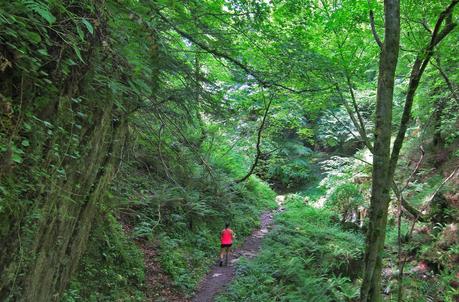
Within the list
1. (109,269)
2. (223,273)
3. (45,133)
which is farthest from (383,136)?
(223,273)

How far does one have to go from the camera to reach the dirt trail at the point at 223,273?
27.5 ft

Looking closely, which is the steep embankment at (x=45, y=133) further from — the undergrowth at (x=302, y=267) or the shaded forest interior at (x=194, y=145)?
the undergrowth at (x=302, y=267)

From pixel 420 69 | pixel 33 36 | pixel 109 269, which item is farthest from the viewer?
pixel 109 269

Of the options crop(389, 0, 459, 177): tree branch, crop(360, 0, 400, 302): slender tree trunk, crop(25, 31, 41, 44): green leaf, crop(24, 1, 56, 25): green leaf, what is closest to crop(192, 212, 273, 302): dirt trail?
crop(360, 0, 400, 302): slender tree trunk

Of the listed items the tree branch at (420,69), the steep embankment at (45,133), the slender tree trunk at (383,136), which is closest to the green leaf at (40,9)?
the steep embankment at (45,133)

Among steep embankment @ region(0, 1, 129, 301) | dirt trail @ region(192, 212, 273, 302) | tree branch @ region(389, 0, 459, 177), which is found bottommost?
dirt trail @ region(192, 212, 273, 302)

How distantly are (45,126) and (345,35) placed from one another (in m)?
8.55

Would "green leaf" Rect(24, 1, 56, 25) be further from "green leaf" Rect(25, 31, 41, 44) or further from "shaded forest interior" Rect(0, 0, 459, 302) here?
"green leaf" Rect(25, 31, 41, 44)

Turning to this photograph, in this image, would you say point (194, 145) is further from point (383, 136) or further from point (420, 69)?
point (420, 69)

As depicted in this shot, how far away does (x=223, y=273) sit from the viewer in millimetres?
9766

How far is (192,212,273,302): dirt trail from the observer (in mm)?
8373

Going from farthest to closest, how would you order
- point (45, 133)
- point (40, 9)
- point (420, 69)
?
point (420, 69), point (45, 133), point (40, 9)

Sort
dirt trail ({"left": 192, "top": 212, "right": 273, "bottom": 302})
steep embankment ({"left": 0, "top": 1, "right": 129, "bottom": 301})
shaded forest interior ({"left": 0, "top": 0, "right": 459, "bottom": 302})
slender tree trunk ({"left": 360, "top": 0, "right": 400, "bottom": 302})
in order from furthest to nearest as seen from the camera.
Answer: dirt trail ({"left": 192, "top": 212, "right": 273, "bottom": 302}) → slender tree trunk ({"left": 360, "top": 0, "right": 400, "bottom": 302}) → shaded forest interior ({"left": 0, "top": 0, "right": 459, "bottom": 302}) → steep embankment ({"left": 0, "top": 1, "right": 129, "bottom": 301})

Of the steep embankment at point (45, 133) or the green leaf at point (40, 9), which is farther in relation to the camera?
the steep embankment at point (45, 133)
